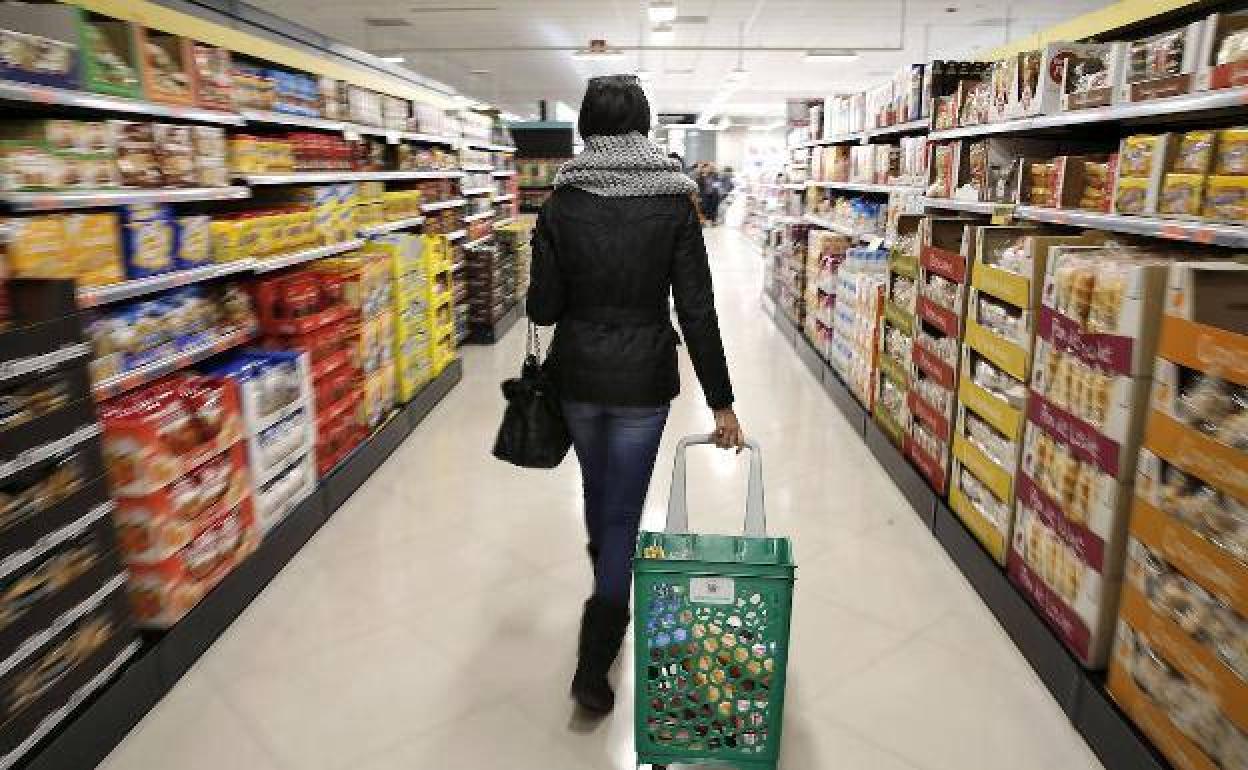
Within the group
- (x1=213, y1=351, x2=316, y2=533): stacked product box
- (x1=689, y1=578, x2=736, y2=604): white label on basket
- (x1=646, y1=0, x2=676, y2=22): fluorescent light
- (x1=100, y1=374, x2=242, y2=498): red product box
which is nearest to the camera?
(x1=689, y1=578, x2=736, y2=604): white label on basket


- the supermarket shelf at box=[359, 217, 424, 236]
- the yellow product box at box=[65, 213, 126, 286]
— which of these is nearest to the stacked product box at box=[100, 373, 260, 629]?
the yellow product box at box=[65, 213, 126, 286]

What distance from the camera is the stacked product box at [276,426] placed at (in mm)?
3193

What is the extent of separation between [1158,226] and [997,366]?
0.94m

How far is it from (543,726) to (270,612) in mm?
1271

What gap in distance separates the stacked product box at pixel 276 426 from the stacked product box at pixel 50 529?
2.77 feet

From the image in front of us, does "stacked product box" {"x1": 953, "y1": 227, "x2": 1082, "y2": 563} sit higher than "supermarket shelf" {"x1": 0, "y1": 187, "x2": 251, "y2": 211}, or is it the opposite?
"supermarket shelf" {"x1": 0, "y1": 187, "x2": 251, "y2": 211}

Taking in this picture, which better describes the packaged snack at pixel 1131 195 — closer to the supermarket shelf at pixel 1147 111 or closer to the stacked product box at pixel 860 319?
the supermarket shelf at pixel 1147 111

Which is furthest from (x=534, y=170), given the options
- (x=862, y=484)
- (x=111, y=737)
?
(x=111, y=737)

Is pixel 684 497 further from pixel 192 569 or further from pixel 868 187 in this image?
pixel 868 187

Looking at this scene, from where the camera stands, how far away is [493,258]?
785cm

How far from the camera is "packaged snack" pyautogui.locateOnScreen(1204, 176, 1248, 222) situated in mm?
2135

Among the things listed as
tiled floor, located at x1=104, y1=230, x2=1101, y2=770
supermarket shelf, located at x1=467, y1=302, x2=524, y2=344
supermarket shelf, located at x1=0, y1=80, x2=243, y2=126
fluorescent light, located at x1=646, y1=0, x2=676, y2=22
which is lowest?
tiled floor, located at x1=104, y1=230, x2=1101, y2=770

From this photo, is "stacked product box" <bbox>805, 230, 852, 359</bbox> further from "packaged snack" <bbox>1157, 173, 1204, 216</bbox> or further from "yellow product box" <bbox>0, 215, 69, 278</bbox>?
"yellow product box" <bbox>0, 215, 69, 278</bbox>

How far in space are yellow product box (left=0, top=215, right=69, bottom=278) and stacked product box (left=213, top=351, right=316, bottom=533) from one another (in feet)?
2.50
